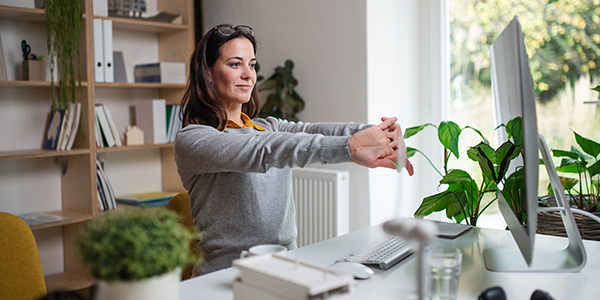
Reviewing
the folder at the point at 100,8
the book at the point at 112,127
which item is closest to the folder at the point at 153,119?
the book at the point at 112,127

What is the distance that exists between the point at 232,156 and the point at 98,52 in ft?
5.88

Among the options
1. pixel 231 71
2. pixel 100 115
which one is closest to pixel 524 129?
pixel 231 71

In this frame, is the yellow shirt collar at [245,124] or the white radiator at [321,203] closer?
the yellow shirt collar at [245,124]

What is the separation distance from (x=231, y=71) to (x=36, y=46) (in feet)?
5.76

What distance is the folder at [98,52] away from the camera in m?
2.57

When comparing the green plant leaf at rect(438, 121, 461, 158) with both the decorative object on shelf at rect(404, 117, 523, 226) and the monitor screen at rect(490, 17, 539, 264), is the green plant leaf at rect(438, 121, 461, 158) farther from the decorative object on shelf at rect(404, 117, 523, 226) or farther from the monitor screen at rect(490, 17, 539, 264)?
the monitor screen at rect(490, 17, 539, 264)

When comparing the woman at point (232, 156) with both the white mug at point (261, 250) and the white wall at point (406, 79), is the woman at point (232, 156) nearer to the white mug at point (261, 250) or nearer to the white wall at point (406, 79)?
the white mug at point (261, 250)

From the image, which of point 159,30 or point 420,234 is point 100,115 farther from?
point 420,234

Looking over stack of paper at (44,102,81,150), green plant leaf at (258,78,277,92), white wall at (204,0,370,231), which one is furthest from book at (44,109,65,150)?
white wall at (204,0,370,231)

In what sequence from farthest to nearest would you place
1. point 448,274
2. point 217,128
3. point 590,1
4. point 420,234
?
point 590,1
point 217,128
point 448,274
point 420,234

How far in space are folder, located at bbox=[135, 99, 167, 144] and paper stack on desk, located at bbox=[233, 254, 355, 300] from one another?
226 cm

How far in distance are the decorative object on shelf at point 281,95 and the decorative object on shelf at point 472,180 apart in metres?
1.11

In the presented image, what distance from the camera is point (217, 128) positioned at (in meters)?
1.44

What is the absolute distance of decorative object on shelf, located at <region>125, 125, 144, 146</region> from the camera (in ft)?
9.29
